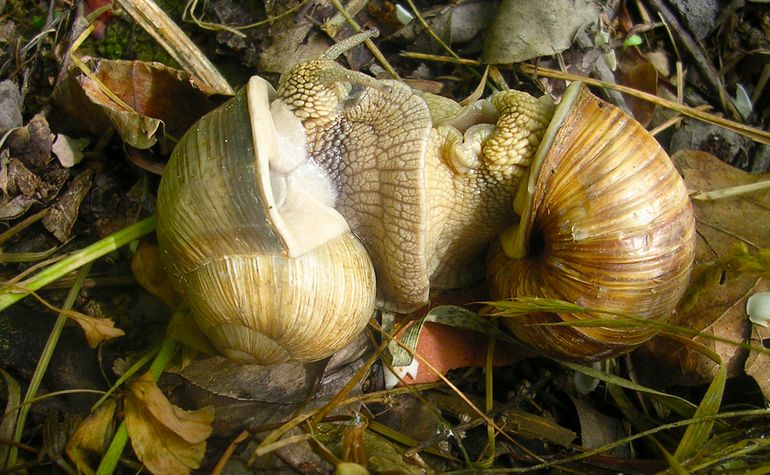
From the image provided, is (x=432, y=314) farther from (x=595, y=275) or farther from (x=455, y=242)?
(x=595, y=275)

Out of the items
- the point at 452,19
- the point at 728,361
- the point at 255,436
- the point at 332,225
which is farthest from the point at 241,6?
the point at 728,361

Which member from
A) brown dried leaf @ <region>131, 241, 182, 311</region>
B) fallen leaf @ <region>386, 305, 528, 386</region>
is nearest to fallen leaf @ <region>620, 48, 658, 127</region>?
fallen leaf @ <region>386, 305, 528, 386</region>

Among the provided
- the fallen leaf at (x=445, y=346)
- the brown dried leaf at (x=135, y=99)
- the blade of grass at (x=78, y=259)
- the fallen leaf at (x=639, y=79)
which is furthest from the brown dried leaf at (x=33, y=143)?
the fallen leaf at (x=639, y=79)

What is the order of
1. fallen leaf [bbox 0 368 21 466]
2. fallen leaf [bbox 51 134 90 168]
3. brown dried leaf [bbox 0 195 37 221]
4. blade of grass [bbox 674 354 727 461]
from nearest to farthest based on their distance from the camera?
1. blade of grass [bbox 674 354 727 461]
2. fallen leaf [bbox 0 368 21 466]
3. brown dried leaf [bbox 0 195 37 221]
4. fallen leaf [bbox 51 134 90 168]

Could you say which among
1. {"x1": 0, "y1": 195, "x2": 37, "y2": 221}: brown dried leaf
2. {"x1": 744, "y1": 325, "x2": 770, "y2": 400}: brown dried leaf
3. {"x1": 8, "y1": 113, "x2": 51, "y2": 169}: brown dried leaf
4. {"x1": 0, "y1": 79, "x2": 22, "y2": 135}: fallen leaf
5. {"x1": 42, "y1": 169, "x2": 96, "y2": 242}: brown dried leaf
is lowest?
{"x1": 744, "y1": 325, "x2": 770, "y2": 400}: brown dried leaf

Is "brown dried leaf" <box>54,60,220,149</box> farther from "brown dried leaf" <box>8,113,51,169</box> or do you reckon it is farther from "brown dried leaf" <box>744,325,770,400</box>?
"brown dried leaf" <box>744,325,770,400</box>
